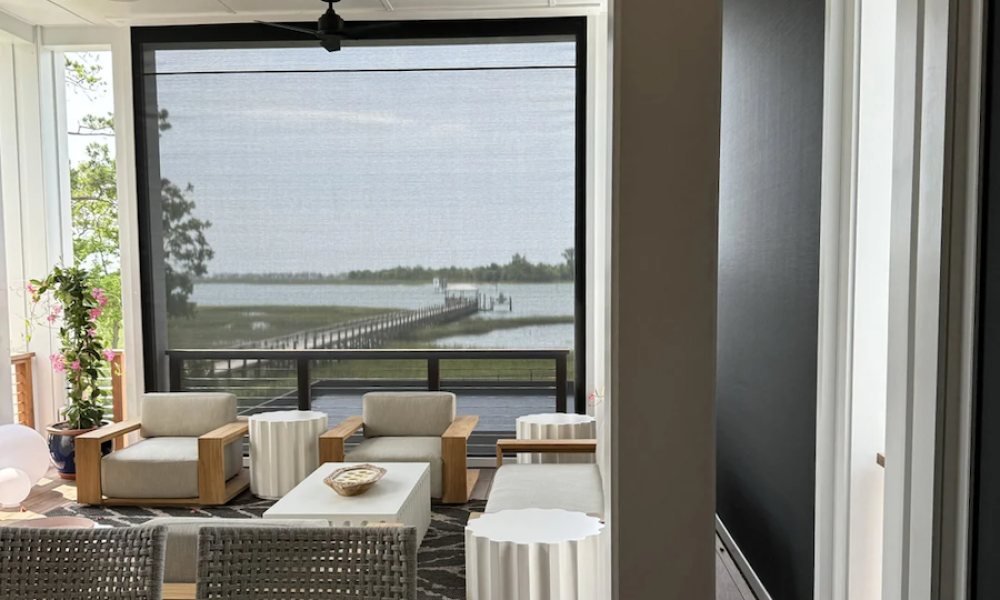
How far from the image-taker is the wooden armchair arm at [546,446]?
12.7 feet

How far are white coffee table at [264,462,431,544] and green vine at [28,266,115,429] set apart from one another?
214 cm

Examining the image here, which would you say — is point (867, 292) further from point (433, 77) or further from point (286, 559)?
point (433, 77)

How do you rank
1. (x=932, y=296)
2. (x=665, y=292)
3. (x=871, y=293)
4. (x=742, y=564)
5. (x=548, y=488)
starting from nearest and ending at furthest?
(x=665, y=292) → (x=932, y=296) → (x=871, y=293) → (x=742, y=564) → (x=548, y=488)

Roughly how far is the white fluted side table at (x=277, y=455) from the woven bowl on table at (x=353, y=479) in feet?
3.12

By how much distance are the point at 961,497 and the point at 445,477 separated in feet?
10.8

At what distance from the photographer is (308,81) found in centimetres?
532

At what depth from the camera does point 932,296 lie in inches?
51.6

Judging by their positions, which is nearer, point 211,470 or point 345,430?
point 211,470

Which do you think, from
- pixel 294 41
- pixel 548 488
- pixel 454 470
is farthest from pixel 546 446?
pixel 294 41

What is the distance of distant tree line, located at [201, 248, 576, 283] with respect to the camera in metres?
5.32

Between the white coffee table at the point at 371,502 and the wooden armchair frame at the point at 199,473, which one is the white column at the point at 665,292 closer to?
the white coffee table at the point at 371,502

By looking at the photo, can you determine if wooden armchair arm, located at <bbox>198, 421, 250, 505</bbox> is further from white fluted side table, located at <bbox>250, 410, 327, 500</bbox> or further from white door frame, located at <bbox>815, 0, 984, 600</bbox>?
white door frame, located at <bbox>815, 0, 984, 600</bbox>

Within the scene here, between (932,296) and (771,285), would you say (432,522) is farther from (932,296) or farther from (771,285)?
(932,296)

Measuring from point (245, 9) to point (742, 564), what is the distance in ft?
15.3
